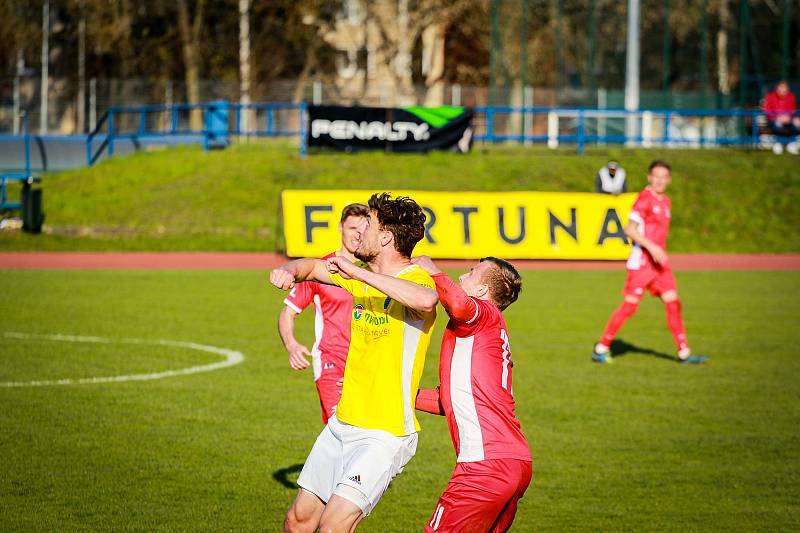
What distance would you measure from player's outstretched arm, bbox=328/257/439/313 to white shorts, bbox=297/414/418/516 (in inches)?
31.4

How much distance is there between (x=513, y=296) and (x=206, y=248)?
76.8 feet

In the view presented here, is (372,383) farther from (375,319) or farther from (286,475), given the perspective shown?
(286,475)

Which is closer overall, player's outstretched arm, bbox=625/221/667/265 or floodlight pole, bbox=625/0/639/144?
player's outstretched arm, bbox=625/221/667/265

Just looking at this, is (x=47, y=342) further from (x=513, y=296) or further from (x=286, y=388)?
(x=513, y=296)

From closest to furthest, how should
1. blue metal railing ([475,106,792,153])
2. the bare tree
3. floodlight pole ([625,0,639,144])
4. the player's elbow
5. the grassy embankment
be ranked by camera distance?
the player's elbow, the grassy embankment, blue metal railing ([475,106,792,153]), floodlight pole ([625,0,639,144]), the bare tree

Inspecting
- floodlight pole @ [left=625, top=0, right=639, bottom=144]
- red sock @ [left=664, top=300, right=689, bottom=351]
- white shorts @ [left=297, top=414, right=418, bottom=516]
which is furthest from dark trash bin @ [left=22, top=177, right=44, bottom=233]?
white shorts @ [left=297, top=414, right=418, bottom=516]

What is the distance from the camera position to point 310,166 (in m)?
33.5

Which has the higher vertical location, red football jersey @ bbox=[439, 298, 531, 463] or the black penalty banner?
the black penalty banner

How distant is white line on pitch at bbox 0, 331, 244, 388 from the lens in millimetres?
12328

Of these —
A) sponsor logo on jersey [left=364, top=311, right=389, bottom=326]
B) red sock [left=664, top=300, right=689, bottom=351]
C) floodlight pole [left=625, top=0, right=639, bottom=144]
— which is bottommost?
red sock [left=664, top=300, right=689, bottom=351]

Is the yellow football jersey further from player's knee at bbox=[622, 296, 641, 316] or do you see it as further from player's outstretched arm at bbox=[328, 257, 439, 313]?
player's knee at bbox=[622, 296, 641, 316]

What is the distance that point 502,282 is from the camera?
5.83 m

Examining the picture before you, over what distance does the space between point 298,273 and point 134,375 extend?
292 inches

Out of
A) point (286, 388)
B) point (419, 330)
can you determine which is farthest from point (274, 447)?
point (419, 330)
